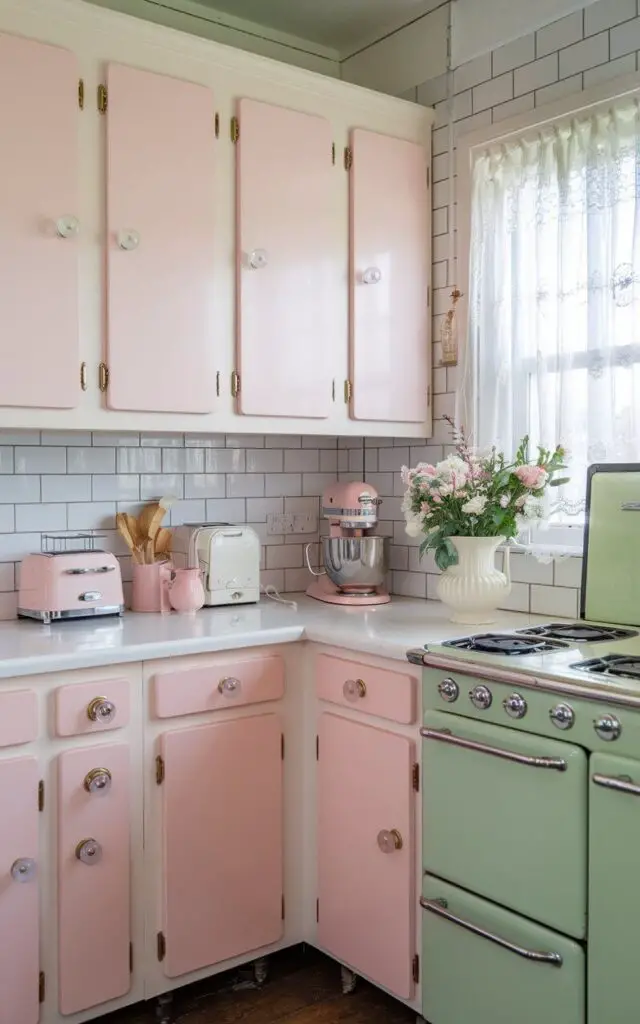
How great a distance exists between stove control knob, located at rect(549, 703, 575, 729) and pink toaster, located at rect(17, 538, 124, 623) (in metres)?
1.29

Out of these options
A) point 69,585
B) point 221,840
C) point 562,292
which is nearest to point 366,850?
point 221,840

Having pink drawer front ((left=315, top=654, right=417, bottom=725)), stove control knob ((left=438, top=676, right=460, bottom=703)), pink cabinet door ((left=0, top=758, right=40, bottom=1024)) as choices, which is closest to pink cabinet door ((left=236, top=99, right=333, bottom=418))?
pink drawer front ((left=315, top=654, right=417, bottom=725))

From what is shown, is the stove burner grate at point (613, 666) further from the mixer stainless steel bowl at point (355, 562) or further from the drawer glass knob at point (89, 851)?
the drawer glass knob at point (89, 851)

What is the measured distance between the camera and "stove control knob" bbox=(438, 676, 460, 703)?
209 centimetres

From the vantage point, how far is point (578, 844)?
181 centimetres

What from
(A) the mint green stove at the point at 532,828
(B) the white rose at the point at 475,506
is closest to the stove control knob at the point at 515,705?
(A) the mint green stove at the point at 532,828

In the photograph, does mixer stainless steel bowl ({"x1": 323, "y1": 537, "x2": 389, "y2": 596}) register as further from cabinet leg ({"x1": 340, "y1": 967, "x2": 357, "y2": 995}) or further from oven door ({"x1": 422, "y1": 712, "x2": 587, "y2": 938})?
cabinet leg ({"x1": 340, "y1": 967, "x2": 357, "y2": 995})

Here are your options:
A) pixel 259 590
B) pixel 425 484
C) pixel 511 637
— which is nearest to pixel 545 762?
pixel 511 637

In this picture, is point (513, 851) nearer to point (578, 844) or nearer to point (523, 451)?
point (578, 844)

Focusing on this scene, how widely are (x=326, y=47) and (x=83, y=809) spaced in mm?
2633

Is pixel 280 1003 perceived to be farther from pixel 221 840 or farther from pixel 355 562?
pixel 355 562

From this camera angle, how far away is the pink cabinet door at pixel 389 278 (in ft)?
9.52

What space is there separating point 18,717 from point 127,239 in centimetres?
122

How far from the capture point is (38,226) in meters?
2.34
